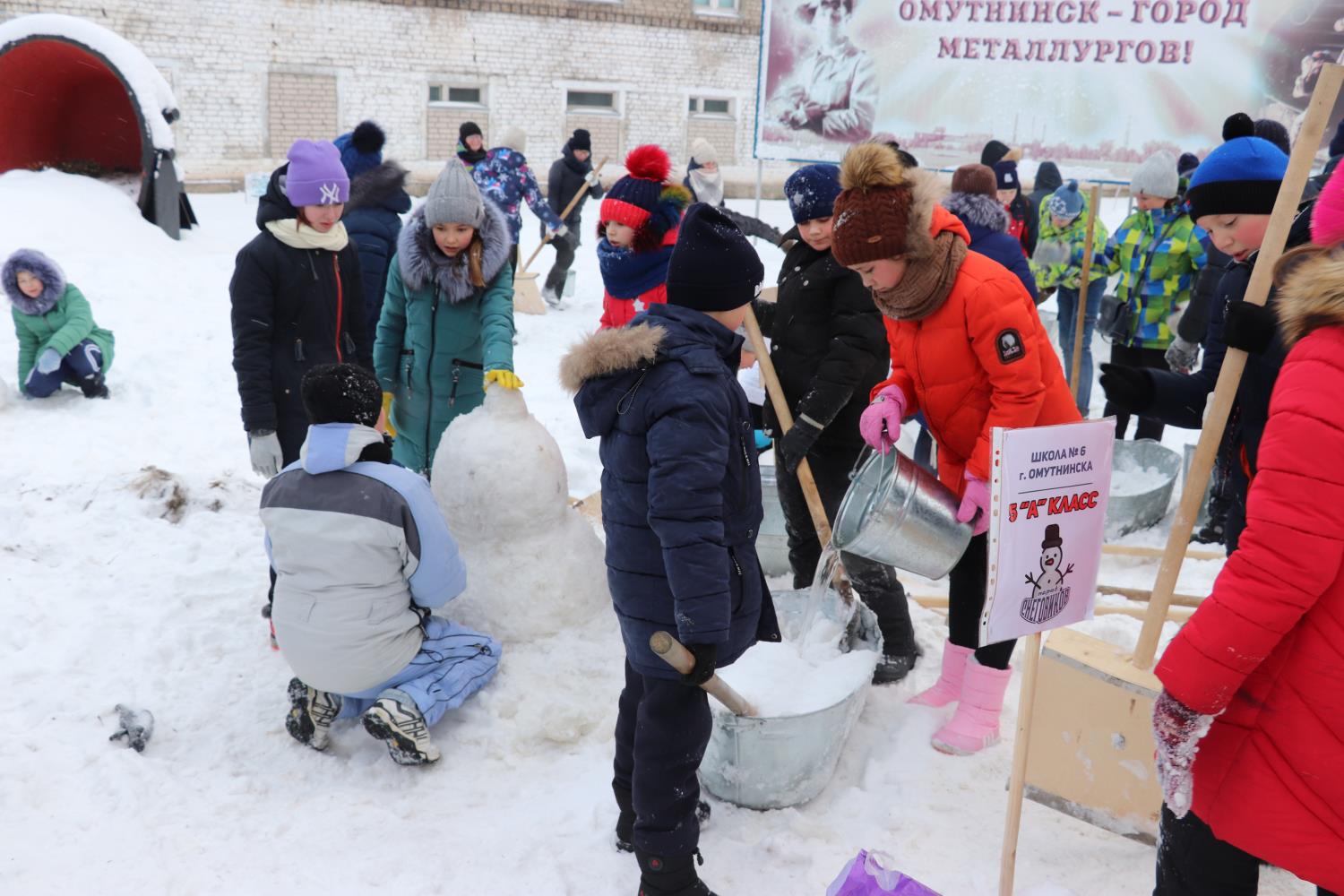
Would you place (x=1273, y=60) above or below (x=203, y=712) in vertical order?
above

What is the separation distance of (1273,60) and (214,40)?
14.1 m

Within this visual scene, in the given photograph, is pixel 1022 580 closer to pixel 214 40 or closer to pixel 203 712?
pixel 203 712

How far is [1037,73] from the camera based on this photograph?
1094 cm

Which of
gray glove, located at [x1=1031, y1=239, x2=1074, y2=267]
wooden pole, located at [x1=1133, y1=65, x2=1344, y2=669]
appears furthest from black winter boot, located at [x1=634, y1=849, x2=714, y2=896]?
gray glove, located at [x1=1031, y1=239, x2=1074, y2=267]

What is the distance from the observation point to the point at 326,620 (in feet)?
9.63

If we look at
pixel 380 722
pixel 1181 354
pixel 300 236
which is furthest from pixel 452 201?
pixel 1181 354

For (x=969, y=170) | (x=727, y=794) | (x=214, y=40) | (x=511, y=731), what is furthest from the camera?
(x=214, y=40)

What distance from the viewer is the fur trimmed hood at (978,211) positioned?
4.48m

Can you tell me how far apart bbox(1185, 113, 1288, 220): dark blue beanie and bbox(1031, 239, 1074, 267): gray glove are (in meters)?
4.64

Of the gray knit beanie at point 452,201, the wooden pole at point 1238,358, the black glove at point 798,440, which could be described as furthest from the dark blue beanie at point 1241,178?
the gray knit beanie at point 452,201

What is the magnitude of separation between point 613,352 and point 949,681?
1747mm

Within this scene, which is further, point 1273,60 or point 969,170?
point 1273,60

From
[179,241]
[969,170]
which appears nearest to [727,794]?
[969,170]

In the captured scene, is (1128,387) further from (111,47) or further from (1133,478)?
(111,47)
